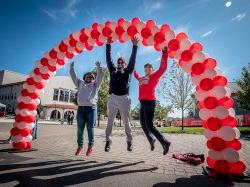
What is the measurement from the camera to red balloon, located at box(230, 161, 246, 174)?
15.4 ft

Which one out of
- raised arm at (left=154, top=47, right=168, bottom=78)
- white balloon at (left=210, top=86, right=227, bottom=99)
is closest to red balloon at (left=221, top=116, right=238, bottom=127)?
white balloon at (left=210, top=86, right=227, bottom=99)

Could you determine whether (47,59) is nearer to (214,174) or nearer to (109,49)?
(109,49)

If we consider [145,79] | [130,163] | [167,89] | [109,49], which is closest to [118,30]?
[109,49]

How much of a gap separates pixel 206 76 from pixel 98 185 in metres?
3.31

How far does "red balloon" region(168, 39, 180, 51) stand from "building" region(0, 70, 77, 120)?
4669cm

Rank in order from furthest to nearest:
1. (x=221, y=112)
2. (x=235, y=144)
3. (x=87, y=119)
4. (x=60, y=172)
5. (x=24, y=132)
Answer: (x=24, y=132) < (x=87, y=119) < (x=221, y=112) < (x=235, y=144) < (x=60, y=172)

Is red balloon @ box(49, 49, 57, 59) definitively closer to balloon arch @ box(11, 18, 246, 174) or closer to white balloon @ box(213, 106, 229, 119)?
balloon arch @ box(11, 18, 246, 174)

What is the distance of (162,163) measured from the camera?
5984 millimetres

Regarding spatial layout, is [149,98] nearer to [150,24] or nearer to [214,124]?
[214,124]

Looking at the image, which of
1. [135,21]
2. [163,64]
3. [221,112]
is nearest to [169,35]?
[163,64]

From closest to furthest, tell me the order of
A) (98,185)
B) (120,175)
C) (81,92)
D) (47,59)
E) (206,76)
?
1. (98,185)
2. (120,175)
3. (206,76)
4. (81,92)
5. (47,59)

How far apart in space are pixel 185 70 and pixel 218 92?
105 cm

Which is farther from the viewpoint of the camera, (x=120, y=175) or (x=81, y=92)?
(x=81, y=92)

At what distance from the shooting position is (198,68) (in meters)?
5.40
